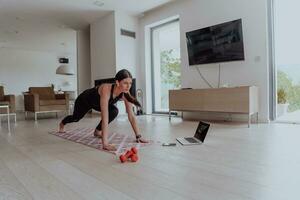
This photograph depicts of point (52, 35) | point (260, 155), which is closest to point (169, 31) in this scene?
point (52, 35)

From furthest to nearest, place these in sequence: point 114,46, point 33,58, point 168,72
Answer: point 33,58 < point 168,72 < point 114,46

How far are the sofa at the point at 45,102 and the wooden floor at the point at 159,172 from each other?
3351 mm

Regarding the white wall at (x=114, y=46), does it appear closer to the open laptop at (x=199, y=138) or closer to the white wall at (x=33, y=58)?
the white wall at (x=33, y=58)

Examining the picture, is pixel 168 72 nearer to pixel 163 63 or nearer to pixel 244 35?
pixel 163 63

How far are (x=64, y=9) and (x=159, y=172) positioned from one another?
5416 millimetres

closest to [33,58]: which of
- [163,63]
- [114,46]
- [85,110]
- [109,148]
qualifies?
[114,46]

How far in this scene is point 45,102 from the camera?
19.0ft

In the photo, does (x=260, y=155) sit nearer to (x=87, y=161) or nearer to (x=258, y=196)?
(x=258, y=196)

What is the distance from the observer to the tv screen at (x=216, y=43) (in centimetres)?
422

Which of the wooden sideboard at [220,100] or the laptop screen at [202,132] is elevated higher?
the wooden sideboard at [220,100]

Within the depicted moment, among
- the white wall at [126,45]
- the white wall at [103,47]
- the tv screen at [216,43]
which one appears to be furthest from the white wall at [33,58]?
the tv screen at [216,43]

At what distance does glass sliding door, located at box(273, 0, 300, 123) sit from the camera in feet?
13.5

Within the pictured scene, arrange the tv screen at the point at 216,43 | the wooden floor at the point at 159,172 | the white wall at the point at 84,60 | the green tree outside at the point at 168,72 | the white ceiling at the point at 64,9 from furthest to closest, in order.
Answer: the white wall at the point at 84,60 < the green tree outside at the point at 168,72 < the white ceiling at the point at 64,9 < the tv screen at the point at 216,43 < the wooden floor at the point at 159,172

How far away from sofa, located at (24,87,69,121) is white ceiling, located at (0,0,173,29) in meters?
1.88
